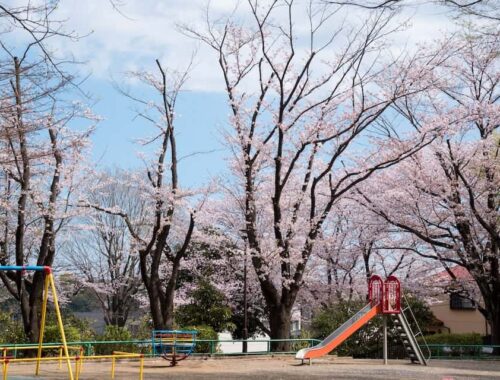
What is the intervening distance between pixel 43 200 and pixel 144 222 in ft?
29.0

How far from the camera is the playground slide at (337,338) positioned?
57.6 ft

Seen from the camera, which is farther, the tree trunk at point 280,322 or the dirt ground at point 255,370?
the tree trunk at point 280,322

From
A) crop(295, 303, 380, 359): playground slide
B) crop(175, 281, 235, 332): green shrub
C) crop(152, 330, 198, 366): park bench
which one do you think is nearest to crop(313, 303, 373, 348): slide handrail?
crop(295, 303, 380, 359): playground slide

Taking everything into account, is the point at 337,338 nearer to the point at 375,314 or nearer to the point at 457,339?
the point at 375,314

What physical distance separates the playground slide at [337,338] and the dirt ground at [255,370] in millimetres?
318

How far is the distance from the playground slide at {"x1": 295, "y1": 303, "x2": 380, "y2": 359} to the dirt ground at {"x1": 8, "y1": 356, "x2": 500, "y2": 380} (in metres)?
0.32

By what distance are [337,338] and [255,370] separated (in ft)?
10.6

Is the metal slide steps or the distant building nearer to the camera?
the metal slide steps

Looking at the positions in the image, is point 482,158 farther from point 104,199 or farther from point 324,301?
point 104,199

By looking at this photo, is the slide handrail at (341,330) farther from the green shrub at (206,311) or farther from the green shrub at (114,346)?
the green shrub at (206,311)

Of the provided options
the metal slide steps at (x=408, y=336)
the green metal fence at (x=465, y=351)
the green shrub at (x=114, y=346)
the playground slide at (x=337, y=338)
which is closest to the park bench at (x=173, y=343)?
the green shrub at (x=114, y=346)

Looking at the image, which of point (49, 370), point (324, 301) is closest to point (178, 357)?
point (49, 370)

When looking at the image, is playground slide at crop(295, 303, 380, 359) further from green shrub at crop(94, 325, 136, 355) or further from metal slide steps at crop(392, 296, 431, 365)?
green shrub at crop(94, 325, 136, 355)

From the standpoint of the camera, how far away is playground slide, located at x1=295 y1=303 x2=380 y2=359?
17547 millimetres
